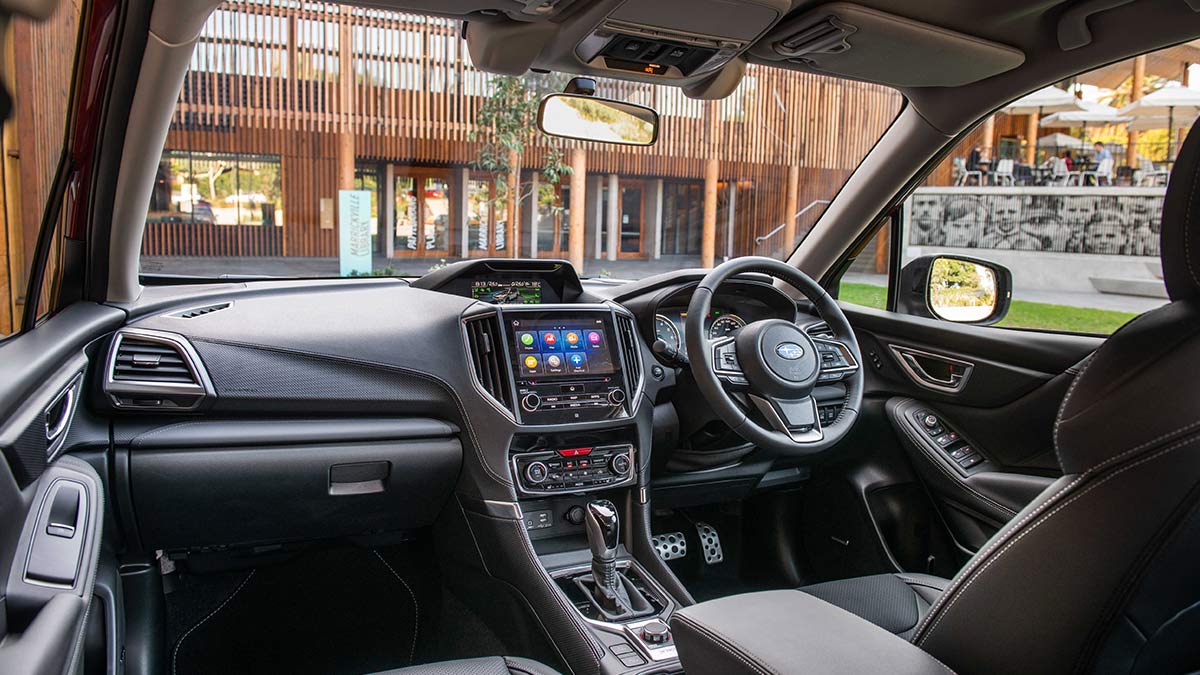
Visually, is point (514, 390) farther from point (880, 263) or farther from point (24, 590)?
point (880, 263)

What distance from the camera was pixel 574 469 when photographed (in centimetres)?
263

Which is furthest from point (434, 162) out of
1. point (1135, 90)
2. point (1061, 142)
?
point (1061, 142)

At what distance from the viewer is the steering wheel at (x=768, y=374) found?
2301mm

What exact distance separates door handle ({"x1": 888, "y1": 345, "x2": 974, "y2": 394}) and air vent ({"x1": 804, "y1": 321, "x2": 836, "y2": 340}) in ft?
1.36

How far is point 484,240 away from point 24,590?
187 centimetres

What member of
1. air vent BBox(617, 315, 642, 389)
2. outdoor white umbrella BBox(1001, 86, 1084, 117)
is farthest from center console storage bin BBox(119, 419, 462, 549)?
outdoor white umbrella BBox(1001, 86, 1084, 117)

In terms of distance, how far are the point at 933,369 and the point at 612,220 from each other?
1.31 metres

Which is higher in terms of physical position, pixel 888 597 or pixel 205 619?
pixel 888 597

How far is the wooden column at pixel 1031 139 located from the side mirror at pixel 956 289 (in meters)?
0.90

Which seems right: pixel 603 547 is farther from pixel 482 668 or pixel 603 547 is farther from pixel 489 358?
pixel 489 358

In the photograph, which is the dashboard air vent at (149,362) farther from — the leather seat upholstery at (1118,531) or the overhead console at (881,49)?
the leather seat upholstery at (1118,531)

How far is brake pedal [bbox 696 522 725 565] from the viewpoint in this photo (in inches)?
126

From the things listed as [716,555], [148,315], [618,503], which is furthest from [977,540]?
[148,315]

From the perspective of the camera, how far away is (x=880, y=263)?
3.30m
